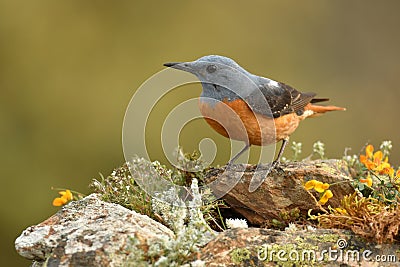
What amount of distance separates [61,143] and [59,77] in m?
0.91

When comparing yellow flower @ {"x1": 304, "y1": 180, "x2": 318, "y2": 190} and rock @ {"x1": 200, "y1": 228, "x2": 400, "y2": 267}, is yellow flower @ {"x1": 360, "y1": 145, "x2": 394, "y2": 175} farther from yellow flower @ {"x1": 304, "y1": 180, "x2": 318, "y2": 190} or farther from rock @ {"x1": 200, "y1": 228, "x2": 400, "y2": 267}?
rock @ {"x1": 200, "y1": 228, "x2": 400, "y2": 267}

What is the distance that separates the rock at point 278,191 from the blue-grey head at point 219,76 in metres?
0.68

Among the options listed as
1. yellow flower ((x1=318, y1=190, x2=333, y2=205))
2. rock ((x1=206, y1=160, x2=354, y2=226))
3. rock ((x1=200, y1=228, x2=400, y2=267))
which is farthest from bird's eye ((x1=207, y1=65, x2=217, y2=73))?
rock ((x1=200, y1=228, x2=400, y2=267))

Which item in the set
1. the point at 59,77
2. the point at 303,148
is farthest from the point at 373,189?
the point at 59,77

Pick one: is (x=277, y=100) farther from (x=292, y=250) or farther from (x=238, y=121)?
(x=292, y=250)

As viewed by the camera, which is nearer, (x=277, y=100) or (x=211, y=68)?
(x=211, y=68)

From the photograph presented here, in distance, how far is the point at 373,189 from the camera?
3.69 m

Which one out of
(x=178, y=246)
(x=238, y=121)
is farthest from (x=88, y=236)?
(x=238, y=121)

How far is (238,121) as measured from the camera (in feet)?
14.1

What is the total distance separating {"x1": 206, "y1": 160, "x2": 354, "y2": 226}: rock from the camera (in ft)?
12.2

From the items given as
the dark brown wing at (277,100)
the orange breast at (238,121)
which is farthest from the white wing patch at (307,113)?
the orange breast at (238,121)

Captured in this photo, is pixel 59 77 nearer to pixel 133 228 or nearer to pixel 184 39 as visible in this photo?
pixel 184 39

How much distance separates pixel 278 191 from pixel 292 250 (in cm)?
94

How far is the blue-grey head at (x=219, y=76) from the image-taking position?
4207 millimetres
